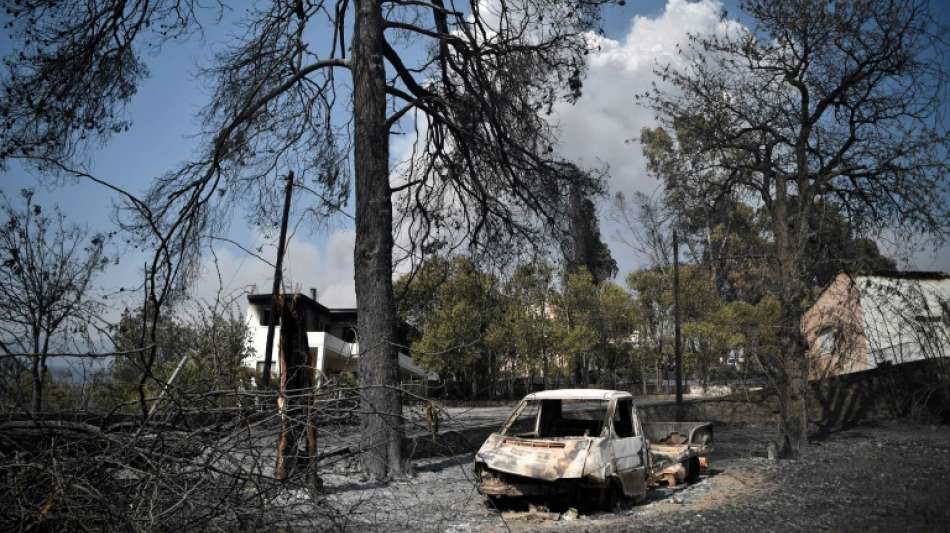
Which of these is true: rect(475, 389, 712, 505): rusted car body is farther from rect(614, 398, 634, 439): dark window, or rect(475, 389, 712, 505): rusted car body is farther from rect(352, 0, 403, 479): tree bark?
rect(352, 0, 403, 479): tree bark

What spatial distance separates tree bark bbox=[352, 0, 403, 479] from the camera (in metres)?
11.6

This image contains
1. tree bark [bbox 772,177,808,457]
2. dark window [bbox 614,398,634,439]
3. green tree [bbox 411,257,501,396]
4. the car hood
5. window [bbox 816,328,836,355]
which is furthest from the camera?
green tree [bbox 411,257,501,396]

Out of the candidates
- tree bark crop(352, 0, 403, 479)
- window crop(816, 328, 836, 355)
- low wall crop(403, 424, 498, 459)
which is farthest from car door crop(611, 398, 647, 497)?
window crop(816, 328, 836, 355)

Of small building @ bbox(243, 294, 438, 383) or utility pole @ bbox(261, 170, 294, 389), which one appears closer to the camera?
utility pole @ bbox(261, 170, 294, 389)

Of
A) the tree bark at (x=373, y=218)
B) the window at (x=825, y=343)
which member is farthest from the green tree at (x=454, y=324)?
the tree bark at (x=373, y=218)

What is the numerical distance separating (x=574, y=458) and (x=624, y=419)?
1846 mm

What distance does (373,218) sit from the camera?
12.3 metres

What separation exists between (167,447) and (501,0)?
1121cm

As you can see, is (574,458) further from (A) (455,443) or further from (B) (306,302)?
(B) (306,302)

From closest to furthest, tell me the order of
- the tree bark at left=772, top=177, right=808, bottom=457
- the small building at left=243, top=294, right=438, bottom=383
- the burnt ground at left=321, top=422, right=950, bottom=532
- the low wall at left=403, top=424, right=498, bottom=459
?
1. the burnt ground at left=321, top=422, right=950, bottom=532
2. the low wall at left=403, top=424, right=498, bottom=459
3. the tree bark at left=772, top=177, right=808, bottom=457
4. the small building at left=243, top=294, right=438, bottom=383

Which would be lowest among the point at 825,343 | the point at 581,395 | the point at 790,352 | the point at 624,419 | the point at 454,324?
the point at 624,419

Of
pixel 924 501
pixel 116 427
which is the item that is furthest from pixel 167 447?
pixel 924 501

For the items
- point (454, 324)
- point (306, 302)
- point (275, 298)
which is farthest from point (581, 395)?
point (306, 302)

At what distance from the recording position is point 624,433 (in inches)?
380
